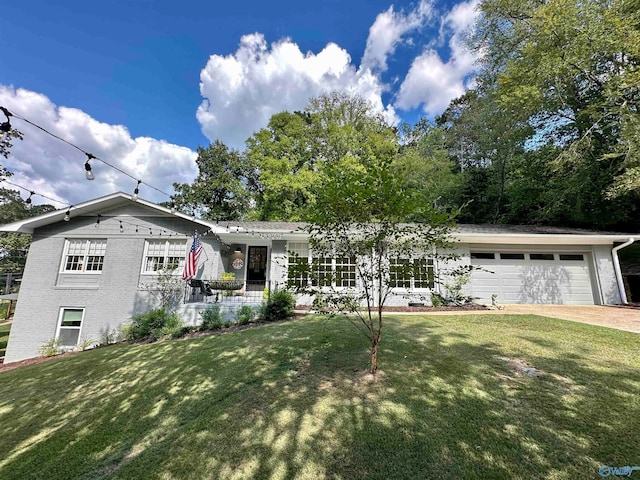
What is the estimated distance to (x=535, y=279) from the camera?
1139 centimetres

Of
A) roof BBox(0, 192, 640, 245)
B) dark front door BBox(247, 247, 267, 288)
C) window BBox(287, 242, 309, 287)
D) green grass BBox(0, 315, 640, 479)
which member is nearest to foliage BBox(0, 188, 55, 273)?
roof BBox(0, 192, 640, 245)

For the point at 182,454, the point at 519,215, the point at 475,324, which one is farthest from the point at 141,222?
the point at 519,215

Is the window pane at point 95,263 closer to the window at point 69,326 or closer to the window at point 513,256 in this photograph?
the window at point 69,326

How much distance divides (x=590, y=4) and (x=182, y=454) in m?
18.7

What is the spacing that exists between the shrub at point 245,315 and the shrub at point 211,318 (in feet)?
1.99

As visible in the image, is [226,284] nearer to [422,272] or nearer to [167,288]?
[167,288]

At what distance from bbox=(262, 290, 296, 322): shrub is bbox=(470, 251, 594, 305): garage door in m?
7.84

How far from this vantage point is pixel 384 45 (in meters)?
15.5

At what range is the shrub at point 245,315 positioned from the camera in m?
8.95

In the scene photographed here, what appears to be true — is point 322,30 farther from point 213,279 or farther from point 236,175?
point 236,175

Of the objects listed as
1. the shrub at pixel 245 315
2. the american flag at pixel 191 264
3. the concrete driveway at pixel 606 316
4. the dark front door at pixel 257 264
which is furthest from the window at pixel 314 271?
the dark front door at pixel 257 264

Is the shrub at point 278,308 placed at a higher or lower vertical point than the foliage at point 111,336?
higher
